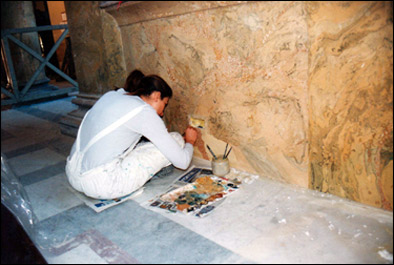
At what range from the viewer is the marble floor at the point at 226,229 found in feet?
6.10

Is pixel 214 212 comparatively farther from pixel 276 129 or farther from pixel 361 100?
pixel 361 100

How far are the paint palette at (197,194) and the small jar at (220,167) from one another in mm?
49

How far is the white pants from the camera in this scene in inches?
98.2

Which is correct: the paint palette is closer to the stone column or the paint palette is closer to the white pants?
the white pants

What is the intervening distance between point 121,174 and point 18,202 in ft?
2.83

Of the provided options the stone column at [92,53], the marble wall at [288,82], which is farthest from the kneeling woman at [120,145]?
the stone column at [92,53]

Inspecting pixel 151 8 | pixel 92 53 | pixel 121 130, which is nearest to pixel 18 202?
pixel 121 130

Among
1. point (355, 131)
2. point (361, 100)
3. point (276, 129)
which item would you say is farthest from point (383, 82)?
point (276, 129)

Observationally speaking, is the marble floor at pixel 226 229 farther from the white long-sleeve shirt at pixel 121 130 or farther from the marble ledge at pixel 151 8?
the marble ledge at pixel 151 8

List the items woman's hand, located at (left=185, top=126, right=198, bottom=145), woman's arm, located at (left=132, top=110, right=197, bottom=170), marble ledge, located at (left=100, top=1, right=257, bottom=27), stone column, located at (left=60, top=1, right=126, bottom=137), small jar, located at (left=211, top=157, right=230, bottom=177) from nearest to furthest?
1. woman's arm, located at (left=132, top=110, right=197, bottom=170)
2. marble ledge, located at (left=100, top=1, right=257, bottom=27)
3. small jar, located at (left=211, top=157, right=230, bottom=177)
4. woman's hand, located at (left=185, top=126, right=198, bottom=145)
5. stone column, located at (left=60, top=1, right=126, bottom=137)

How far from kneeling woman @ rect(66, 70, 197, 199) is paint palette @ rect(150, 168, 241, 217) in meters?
0.20

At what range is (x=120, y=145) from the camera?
2.56 meters

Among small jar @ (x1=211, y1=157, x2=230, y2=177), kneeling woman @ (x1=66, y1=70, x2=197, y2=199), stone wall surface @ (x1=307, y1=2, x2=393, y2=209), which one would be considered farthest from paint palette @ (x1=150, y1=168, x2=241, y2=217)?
stone wall surface @ (x1=307, y1=2, x2=393, y2=209)

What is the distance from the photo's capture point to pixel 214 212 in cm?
232
